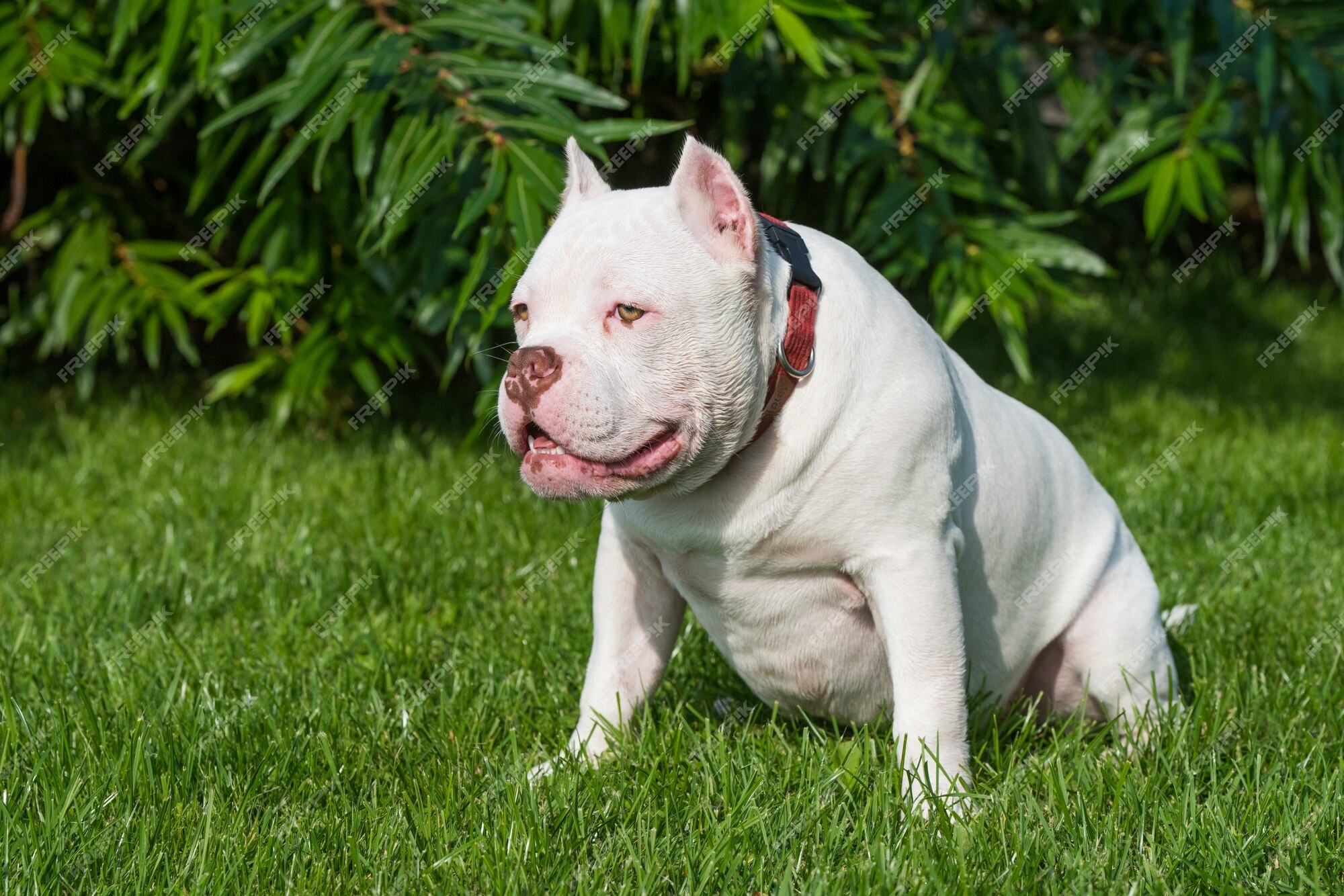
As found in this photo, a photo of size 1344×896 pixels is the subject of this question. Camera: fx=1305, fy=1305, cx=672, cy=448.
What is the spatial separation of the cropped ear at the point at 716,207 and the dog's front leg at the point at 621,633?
22.1 inches

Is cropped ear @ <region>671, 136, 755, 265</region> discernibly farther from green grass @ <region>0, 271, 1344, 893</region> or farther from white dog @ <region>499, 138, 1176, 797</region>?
green grass @ <region>0, 271, 1344, 893</region>

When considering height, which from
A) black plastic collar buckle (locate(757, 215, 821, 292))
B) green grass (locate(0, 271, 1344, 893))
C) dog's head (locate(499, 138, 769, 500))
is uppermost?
black plastic collar buckle (locate(757, 215, 821, 292))

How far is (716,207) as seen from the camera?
6.26 ft

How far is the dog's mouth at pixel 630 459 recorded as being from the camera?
190 centimetres

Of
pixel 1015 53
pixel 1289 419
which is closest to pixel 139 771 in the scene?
pixel 1015 53

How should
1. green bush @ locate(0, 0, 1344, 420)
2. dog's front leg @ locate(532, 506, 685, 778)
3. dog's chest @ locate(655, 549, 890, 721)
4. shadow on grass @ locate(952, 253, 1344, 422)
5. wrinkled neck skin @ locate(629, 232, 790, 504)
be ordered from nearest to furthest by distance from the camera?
wrinkled neck skin @ locate(629, 232, 790, 504), dog's chest @ locate(655, 549, 890, 721), dog's front leg @ locate(532, 506, 685, 778), green bush @ locate(0, 0, 1344, 420), shadow on grass @ locate(952, 253, 1344, 422)

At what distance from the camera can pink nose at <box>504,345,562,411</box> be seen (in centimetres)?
182

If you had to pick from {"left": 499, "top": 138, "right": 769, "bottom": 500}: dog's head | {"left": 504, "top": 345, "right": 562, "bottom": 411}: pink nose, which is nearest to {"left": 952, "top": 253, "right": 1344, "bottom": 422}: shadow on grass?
{"left": 499, "top": 138, "right": 769, "bottom": 500}: dog's head

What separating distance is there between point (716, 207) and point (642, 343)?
0.23 metres

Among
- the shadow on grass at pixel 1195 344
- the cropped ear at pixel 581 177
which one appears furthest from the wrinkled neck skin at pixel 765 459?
the shadow on grass at pixel 1195 344

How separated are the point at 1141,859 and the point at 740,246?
1063 millimetres

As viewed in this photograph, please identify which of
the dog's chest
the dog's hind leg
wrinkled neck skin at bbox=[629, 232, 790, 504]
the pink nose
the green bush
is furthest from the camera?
the green bush

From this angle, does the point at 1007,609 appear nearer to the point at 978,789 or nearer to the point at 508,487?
the point at 978,789

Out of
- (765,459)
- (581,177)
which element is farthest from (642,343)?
(581,177)
